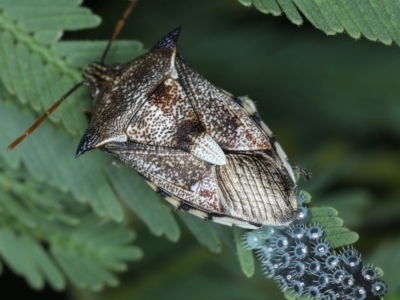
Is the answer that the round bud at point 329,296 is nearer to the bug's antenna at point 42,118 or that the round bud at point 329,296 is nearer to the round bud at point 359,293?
the round bud at point 359,293

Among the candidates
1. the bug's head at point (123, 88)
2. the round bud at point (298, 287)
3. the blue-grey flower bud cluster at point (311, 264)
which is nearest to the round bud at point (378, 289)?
the blue-grey flower bud cluster at point (311, 264)

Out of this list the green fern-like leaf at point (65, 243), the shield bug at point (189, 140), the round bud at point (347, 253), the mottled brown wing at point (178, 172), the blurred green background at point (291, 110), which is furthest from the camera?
the blurred green background at point (291, 110)

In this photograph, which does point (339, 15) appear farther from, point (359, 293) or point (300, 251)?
point (359, 293)

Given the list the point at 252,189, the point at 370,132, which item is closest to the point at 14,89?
the point at 252,189

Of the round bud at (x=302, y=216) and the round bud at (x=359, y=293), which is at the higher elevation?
the round bud at (x=302, y=216)

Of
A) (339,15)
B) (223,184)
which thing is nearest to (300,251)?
(223,184)

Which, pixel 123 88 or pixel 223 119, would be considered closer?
pixel 223 119

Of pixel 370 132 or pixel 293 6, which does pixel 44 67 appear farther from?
pixel 370 132
